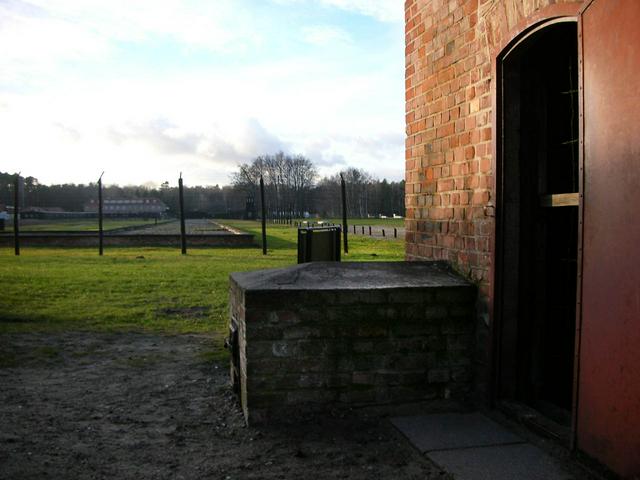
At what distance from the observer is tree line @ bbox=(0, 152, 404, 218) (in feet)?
308

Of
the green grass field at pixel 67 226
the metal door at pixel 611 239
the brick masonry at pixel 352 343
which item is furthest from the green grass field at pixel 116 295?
the green grass field at pixel 67 226

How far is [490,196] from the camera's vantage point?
3.92 m

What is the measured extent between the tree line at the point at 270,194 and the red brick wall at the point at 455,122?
6712 centimetres

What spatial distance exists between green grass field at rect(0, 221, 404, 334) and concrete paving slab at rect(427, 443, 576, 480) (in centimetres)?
481

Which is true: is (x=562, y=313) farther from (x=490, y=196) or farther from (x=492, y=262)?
(x=490, y=196)

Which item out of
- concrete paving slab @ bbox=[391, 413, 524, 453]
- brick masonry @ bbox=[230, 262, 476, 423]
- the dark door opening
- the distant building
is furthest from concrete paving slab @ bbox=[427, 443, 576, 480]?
the distant building

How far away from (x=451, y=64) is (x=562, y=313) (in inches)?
76.8

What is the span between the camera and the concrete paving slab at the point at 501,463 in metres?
3.01

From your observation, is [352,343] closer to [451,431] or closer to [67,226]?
[451,431]

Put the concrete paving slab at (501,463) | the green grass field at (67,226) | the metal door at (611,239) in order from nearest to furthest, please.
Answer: the metal door at (611,239) < the concrete paving slab at (501,463) < the green grass field at (67,226)

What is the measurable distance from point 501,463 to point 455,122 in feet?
7.82

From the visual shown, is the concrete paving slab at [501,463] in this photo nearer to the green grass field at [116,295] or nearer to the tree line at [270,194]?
the green grass field at [116,295]

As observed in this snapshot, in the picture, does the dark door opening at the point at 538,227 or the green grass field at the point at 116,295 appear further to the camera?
the green grass field at the point at 116,295

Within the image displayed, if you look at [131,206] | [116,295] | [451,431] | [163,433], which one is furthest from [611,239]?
[131,206]
